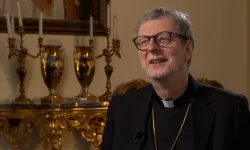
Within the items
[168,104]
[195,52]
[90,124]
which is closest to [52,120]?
[90,124]

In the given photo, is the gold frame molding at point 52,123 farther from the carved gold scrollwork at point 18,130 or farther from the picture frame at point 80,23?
the picture frame at point 80,23

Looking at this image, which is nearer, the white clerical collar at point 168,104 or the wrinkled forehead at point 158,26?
the wrinkled forehead at point 158,26

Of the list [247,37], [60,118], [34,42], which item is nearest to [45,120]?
[60,118]

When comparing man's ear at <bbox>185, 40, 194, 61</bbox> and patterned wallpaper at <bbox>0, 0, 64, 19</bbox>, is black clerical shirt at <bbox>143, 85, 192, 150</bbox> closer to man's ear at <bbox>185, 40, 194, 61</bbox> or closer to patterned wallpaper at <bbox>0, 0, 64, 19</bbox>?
man's ear at <bbox>185, 40, 194, 61</bbox>

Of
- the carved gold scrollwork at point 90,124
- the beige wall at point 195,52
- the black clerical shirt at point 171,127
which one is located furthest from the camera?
the beige wall at point 195,52

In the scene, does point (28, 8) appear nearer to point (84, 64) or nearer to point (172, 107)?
point (84, 64)

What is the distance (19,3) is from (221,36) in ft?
5.50

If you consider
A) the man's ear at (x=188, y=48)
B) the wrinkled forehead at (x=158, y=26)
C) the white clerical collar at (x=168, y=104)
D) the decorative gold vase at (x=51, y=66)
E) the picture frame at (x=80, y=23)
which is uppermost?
the picture frame at (x=80, y=23)

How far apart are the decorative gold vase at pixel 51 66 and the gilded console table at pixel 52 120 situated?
0.16 metres

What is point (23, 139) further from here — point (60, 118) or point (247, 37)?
point (247, 37)

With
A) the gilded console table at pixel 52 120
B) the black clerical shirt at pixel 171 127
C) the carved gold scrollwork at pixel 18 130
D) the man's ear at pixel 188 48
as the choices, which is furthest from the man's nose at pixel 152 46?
the carved gold scrollwork at pixel 18 130

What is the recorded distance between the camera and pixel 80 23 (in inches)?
120

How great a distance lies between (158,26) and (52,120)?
112cm

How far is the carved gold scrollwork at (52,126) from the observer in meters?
2.53
